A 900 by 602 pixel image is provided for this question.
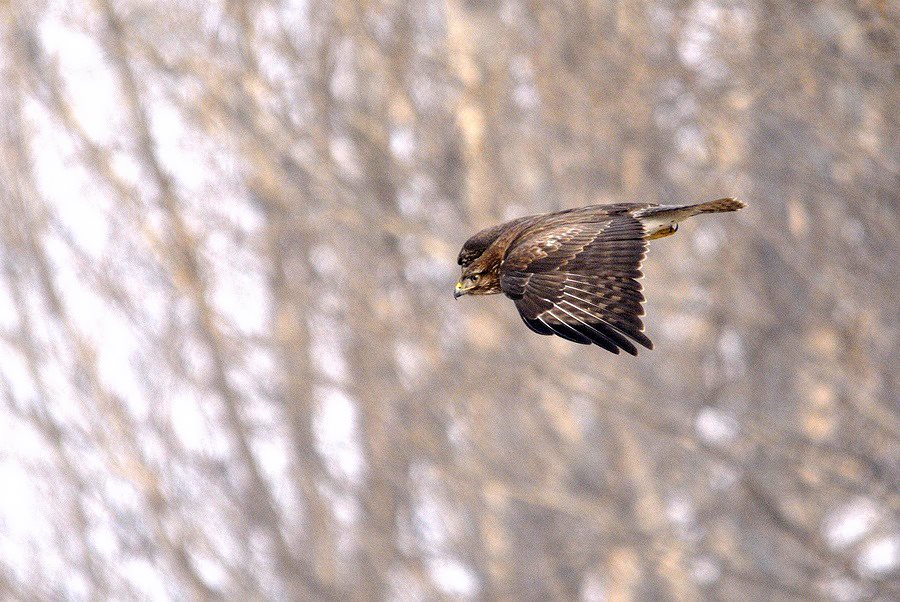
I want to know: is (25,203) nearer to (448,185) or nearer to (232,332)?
(232,332)

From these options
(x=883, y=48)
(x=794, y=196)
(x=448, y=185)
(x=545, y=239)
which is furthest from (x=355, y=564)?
(x=545, y=239)

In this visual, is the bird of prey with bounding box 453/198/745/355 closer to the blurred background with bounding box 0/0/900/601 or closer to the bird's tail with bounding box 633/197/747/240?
the bird's tail with bounding box 633/197/747/240

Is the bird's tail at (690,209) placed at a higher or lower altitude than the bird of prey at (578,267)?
higher

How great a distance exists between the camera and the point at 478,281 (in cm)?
543

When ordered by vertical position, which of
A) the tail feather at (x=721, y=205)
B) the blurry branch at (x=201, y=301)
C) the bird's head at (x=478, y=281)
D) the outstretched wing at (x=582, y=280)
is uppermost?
the blurry branch at (x=201, y=301)

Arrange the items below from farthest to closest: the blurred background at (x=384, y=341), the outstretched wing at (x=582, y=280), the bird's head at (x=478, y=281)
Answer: the blurred background at (x=384, y=341) < the bird's head at (x=478, y=281) < the outstretched wing at (x=582, y=280)

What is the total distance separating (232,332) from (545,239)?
24.7ft

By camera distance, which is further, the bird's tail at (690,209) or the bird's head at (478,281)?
the bird's head at (478,281)

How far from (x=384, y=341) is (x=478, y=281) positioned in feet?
22.3

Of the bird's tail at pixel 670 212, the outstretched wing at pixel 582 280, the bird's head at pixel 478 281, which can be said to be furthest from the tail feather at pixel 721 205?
the bird's head at pixel 478 281

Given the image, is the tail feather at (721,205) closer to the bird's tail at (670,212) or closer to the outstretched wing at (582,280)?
the bird's tail at (670,212)

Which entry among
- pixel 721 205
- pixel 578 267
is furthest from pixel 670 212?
pixel 578 267

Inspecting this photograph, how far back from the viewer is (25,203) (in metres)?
12.7

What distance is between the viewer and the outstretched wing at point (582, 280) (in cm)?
484
